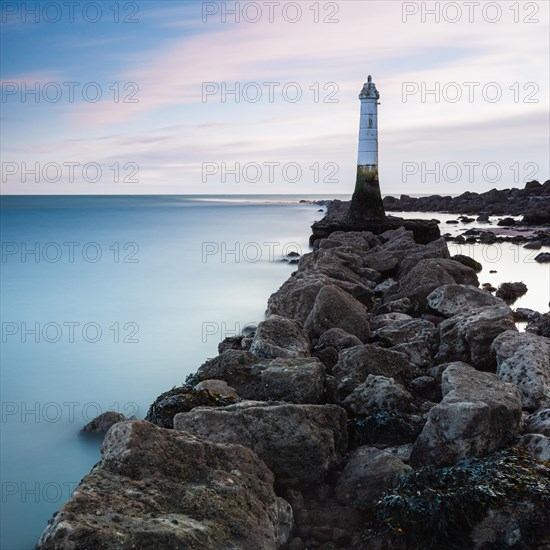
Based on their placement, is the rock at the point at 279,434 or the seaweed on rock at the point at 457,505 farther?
the rock at the point at 279,434

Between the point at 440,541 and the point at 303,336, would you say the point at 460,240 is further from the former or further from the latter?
the point at 440,541

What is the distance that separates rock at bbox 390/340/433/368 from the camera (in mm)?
5294

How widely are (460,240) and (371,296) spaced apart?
1141 centimetres

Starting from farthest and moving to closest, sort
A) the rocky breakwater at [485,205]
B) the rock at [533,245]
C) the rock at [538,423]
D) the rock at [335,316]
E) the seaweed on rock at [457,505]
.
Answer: the rocky breakwater at [485,205], the rock at [533,245], the rock at [335,316], the rock at [538,423], the seaweed on rock at [457,505]

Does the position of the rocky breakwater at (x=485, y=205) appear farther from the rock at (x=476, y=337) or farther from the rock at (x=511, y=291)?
the rock at (x=476, y=337)

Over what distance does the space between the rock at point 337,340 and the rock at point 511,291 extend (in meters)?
5.16

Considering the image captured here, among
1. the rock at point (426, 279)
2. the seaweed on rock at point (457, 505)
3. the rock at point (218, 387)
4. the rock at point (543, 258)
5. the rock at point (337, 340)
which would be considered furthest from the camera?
the rock at point (543, 258)

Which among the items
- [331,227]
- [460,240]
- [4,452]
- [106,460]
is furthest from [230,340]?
[460,240]

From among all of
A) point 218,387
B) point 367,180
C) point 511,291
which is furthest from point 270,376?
point 367,180

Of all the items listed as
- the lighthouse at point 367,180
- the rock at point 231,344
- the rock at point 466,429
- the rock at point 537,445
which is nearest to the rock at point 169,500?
the rock at point 466,429

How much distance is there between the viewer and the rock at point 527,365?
427 centimetres

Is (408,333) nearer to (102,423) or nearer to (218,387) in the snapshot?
(218,387)

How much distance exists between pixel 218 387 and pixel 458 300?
3535 mm

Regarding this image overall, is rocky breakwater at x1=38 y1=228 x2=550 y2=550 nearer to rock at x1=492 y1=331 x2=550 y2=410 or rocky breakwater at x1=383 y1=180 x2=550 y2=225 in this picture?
rock at x1=492 y1=331 x2=550 y2=410
